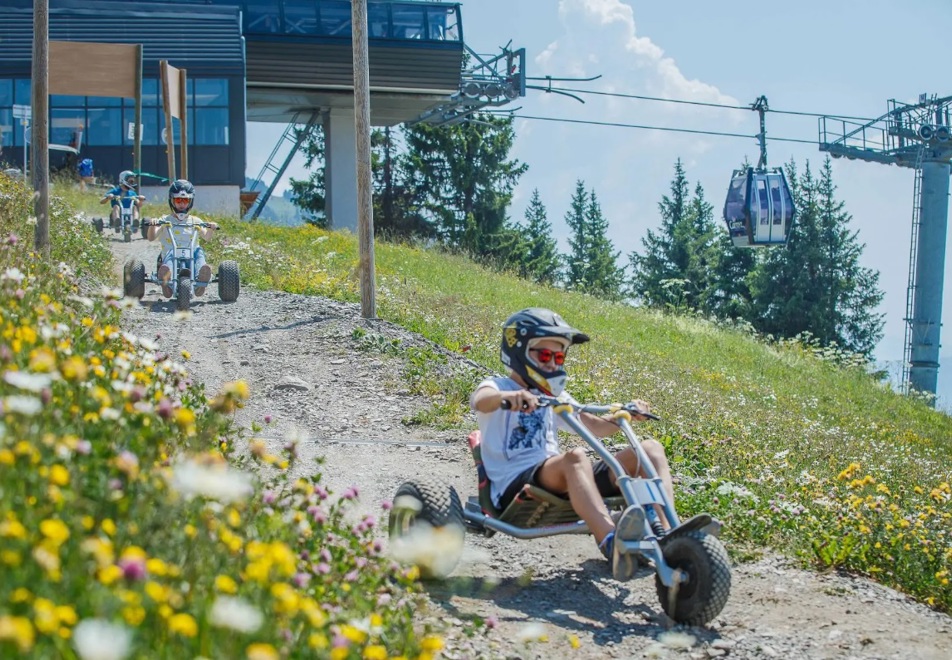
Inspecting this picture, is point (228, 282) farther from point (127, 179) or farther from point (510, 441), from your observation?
point (510, 441)

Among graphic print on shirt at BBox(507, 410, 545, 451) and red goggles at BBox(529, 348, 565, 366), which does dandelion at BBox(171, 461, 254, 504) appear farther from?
red goggles at BBox(529, 348, 565, 366)

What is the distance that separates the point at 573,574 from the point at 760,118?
22.5 meters

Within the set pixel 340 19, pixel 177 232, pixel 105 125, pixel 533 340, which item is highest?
pixel 340 19

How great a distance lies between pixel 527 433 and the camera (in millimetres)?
6000

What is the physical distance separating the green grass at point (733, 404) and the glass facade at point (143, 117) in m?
9.60

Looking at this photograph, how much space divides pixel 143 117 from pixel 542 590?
2988 cm

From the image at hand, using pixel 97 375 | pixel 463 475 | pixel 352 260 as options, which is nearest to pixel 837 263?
pixel 352 260

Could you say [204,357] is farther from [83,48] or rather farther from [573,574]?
[83,48]

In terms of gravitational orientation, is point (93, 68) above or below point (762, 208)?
above

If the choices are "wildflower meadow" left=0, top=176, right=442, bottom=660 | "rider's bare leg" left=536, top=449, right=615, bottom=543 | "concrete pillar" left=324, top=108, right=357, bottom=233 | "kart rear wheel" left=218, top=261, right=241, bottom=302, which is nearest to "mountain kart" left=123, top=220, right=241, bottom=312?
"kart rear wheel" left=218, top=261, right=241, bottom=302

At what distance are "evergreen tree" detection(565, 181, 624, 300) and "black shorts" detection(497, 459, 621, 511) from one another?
156 feet

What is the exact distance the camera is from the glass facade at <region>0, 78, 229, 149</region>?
3319 cm

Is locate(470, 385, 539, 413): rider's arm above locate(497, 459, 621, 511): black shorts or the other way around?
above

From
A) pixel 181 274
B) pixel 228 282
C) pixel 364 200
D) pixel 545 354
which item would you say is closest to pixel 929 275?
pixel 364 200
